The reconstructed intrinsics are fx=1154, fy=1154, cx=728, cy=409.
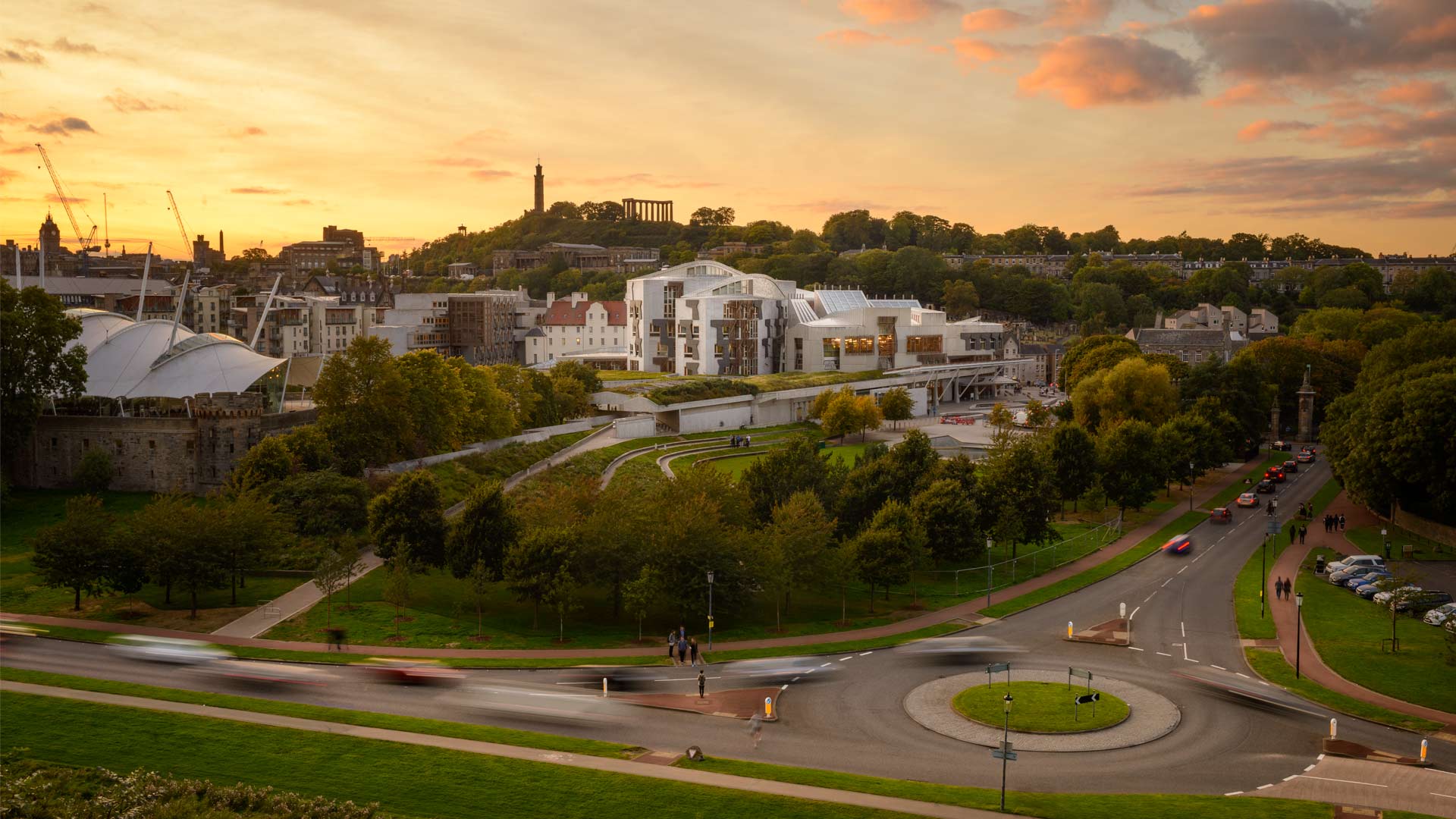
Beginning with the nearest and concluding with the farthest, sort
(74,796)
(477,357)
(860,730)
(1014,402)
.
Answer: (74,796) < (860,730) < (1014,402) < (477,357)

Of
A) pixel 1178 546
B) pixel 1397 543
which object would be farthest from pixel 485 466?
pixel 1397 543

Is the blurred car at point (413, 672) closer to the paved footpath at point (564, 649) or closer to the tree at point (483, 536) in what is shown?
the paved footpath at point (564, 649)

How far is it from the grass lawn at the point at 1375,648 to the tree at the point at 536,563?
97.9 ft

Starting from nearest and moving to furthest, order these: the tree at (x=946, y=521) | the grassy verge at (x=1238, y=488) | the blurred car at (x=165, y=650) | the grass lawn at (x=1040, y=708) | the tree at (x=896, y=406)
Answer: the grass lawn at (x=1040, y=708), the blurred car at (x=165, y=650), the tree at (x=946, y=521), the grassy verge at (x=1238, y=488), the tree at (x=896, y=406)

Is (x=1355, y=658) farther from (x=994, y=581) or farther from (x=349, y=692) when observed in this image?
(x=349, y=692)

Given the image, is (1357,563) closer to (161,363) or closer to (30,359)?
(161,363)

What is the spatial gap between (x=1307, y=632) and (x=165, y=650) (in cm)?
4477

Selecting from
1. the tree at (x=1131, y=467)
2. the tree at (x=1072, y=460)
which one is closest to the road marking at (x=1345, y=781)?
the tree at (x=1072, y=460)

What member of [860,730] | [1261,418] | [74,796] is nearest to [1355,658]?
[860,730]

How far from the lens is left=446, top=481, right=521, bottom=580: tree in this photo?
167ft

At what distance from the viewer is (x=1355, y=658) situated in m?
43.3

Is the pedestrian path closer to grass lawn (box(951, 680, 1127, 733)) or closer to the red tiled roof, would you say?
grass lawn (box(951, 680, 1127, 733))

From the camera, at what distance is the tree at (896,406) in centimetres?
11294

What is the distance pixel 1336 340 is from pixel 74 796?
12536cm
